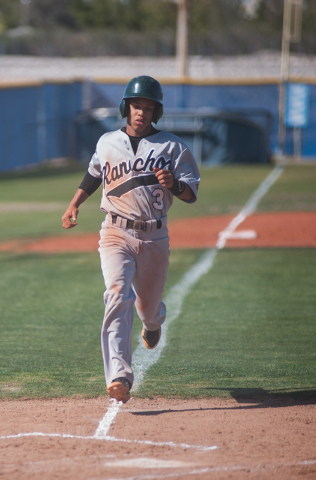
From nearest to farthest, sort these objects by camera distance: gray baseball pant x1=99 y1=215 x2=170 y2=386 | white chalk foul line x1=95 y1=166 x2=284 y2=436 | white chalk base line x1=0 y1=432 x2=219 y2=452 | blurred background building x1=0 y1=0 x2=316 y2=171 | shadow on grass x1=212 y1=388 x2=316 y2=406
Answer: white chalk base line x1=0 y1=432 x2=219 y2=452 < gray baseball pant x1=99 y1=215 x2=170 y2=386 < white chalk foul line x1=95 y1=166 x2=284 y2=436 < shadow on grass x1=212 y1=388 x2=316 y2=406 < blurred background building x1=0 y1=0 x2=316 y2=171

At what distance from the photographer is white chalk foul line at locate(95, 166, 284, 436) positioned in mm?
4318

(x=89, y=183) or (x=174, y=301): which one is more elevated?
(x=89, y=183)

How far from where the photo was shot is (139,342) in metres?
6.07

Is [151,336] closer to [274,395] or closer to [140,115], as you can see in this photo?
[274,395]

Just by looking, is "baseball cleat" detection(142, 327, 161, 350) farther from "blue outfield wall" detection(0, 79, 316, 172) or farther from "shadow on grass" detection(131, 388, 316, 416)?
"blue outfield wall" detection(0, 79, 316, 172)

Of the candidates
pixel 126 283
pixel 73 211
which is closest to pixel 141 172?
pixel 73 211

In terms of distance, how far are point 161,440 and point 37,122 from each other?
970 inches

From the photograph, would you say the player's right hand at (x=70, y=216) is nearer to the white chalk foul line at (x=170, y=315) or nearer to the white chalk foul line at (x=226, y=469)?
the white chalk foul line at (x=170, y=315)

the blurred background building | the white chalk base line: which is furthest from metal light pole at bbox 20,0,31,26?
the white chalk base line

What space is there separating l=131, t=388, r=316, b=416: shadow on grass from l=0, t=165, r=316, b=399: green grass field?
22 mm

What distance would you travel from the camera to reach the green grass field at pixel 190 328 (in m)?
4.91

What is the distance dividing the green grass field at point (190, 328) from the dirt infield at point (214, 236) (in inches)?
21.5

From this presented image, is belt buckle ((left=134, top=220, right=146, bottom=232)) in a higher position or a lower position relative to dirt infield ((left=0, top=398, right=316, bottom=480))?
higher

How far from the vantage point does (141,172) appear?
4395 millimetres
